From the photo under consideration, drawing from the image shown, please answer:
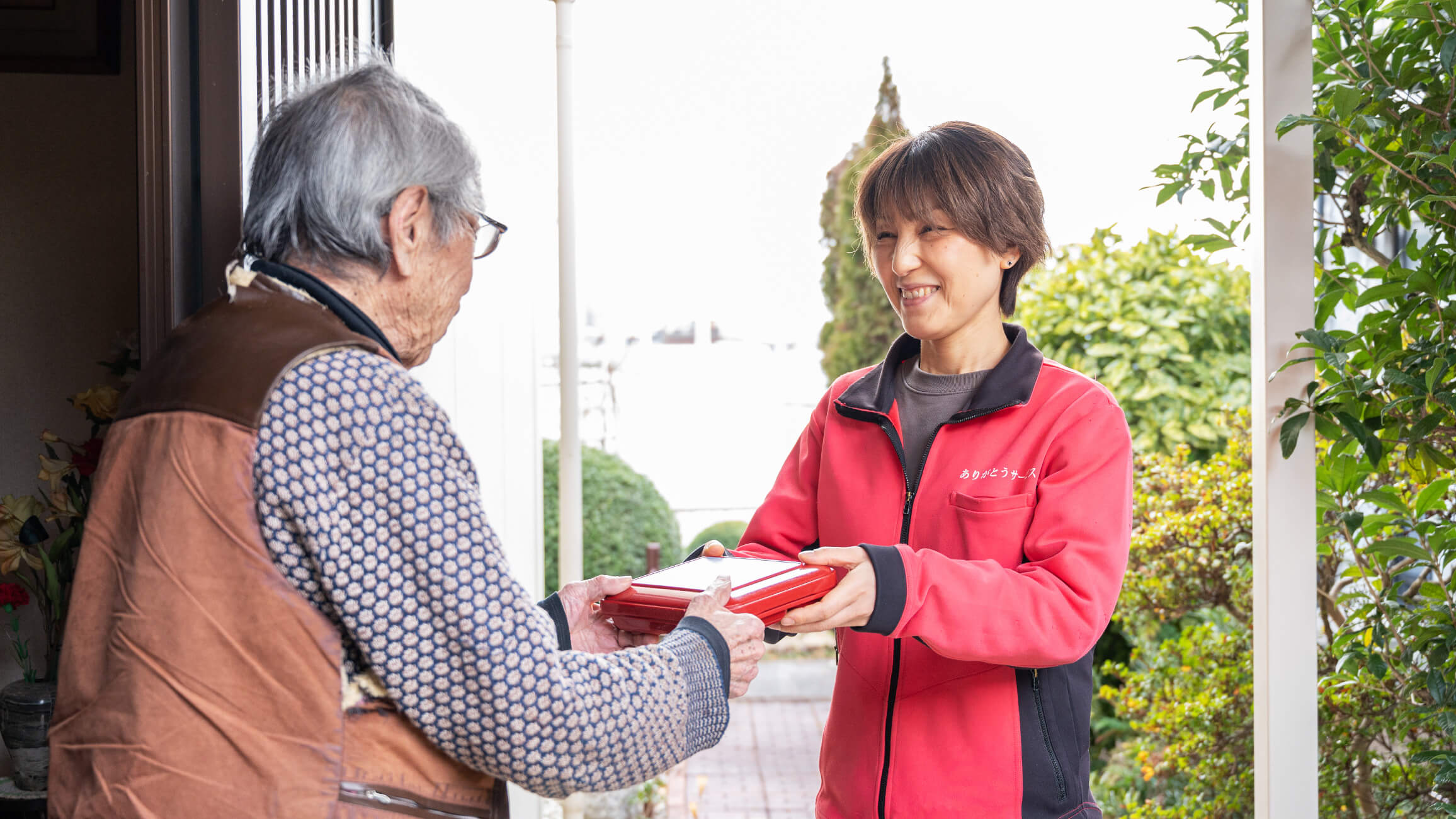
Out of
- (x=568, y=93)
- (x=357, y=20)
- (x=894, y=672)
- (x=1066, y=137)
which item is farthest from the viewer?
(x=1066, y=137)

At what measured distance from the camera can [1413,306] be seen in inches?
81.6

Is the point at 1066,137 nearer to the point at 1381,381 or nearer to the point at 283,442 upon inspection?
the point at 1381,381

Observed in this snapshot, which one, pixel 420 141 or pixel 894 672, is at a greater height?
pixel 420 141

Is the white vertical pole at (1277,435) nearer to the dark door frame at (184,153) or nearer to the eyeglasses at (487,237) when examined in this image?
the eyeglasses at (487,237)

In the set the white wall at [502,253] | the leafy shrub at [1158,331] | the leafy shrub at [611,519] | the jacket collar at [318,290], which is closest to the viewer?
the jacket collar at [318,290]

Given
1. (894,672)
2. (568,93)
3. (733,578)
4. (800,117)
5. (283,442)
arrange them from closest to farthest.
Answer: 1. (283,442)
2. (733,578)
3. (894,672)
4. (568,93)
5. (800,117)

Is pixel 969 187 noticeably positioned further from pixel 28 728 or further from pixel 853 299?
pixel 853 299

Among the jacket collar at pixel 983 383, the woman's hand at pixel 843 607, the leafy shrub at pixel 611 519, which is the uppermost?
the jacket collar at pixel 983 383

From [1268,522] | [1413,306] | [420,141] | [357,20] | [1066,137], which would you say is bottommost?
[1268,522]

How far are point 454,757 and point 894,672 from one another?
0.74m

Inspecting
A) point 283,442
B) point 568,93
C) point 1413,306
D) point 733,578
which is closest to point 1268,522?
point 1413,306

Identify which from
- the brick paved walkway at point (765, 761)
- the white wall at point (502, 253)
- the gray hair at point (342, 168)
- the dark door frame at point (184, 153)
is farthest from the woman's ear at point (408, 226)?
the brick paved walkway at point (765, 761)

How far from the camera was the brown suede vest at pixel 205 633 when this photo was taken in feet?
3.49

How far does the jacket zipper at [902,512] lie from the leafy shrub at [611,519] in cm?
496
